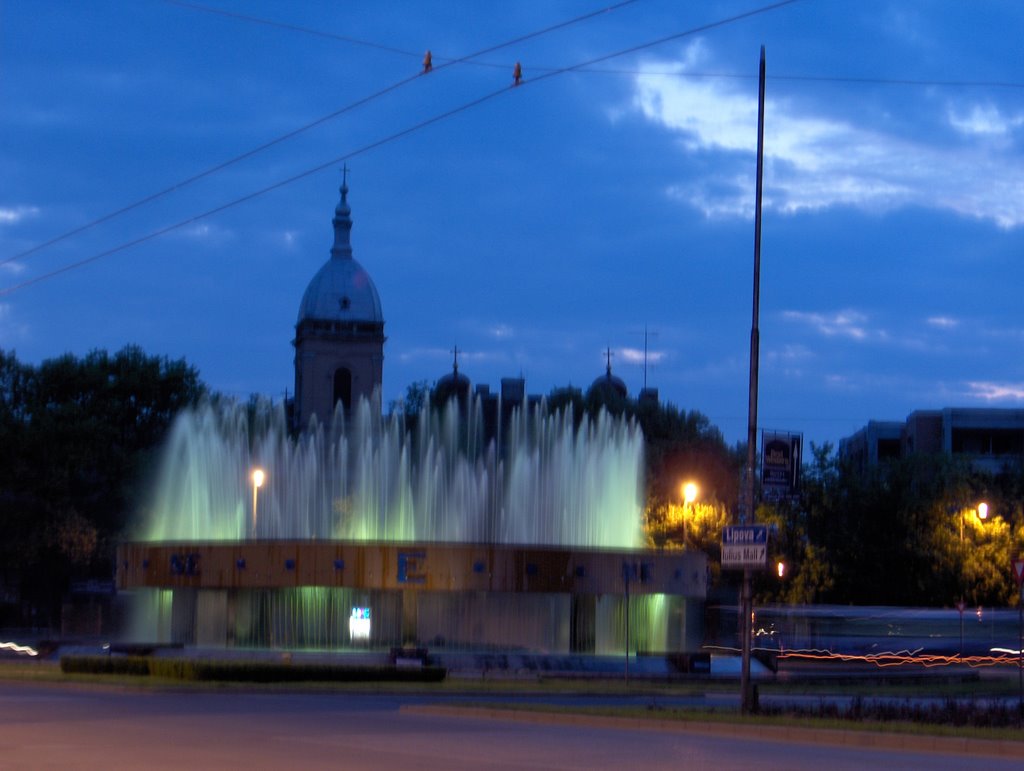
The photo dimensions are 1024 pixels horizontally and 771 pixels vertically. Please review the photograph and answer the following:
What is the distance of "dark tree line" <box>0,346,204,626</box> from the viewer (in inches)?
2849

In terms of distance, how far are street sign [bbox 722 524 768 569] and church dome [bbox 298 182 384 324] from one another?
109 m

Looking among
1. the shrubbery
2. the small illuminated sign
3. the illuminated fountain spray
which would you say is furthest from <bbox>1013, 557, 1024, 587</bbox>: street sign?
the illuminated fountain spray

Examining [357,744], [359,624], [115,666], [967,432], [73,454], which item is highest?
[967,432]

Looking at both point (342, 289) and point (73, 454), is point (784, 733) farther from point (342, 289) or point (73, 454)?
point (342, 289)

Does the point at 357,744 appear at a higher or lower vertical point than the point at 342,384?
lower

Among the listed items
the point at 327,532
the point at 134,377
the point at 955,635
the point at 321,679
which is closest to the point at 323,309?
the point at 134,377

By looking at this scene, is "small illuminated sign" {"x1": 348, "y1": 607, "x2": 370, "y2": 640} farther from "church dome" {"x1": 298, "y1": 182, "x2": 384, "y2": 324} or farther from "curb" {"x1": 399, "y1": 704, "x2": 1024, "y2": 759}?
"church dome" {"x1": 298, "y1": 182, "x2": 384, "y2": 324}

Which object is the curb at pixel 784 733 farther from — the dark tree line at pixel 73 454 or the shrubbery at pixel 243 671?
the dark tree line at pixel 73 454

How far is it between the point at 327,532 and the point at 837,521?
95.1 feet

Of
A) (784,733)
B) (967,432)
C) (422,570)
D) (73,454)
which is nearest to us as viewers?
(784,733)

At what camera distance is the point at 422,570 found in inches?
1612

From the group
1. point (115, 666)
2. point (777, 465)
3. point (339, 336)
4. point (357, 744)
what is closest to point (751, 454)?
point (777, 465)

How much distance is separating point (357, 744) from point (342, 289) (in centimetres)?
11474

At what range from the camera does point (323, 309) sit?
432 feet
